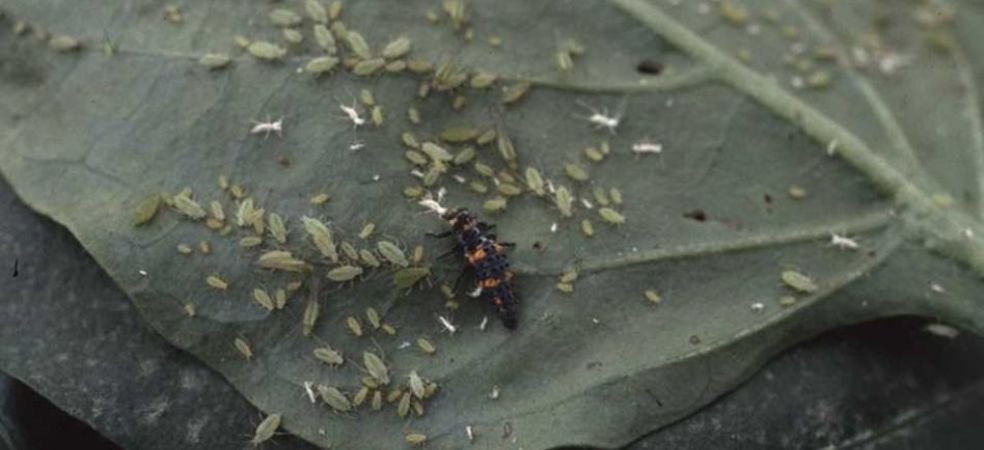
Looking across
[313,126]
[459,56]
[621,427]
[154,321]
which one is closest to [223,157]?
[313,126]

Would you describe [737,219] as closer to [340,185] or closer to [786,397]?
[786,397]

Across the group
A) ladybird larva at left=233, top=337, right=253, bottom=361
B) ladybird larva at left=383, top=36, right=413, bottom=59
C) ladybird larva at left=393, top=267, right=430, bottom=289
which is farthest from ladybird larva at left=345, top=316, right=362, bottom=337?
ladybird larva at left=383, top=36, right=413, bottom=59

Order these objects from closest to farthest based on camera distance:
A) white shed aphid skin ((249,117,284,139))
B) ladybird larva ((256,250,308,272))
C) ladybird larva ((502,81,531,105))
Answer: ladybird larva ((256,250,308,272)), white shed aphid skin ((249,117,284,139)), ladybird larva ((502,81,531,105))

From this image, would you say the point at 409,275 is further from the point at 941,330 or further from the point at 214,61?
the point at 941,330

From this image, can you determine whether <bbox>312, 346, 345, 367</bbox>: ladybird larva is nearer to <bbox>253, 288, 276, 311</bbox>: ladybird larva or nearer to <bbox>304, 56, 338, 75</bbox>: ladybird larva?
<bbox>253, 288, 276, 311</bbox>: ladybird larva

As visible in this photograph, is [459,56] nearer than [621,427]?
No

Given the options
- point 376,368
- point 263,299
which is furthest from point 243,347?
point 376,368
